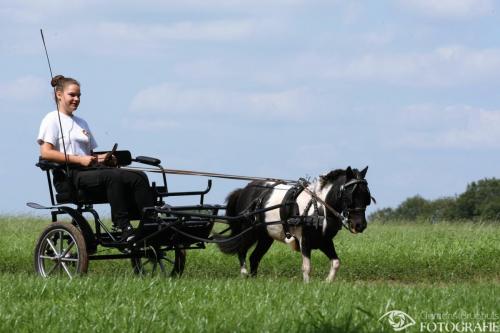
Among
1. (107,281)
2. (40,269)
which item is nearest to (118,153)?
(40,269)

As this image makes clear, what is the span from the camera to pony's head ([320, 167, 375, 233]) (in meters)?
11.7

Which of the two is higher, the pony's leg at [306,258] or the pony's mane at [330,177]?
the pony's mane at [330,177]

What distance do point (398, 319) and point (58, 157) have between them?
5.04m

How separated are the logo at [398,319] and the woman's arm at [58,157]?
467 centimetres

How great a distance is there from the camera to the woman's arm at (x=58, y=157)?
11297 mm

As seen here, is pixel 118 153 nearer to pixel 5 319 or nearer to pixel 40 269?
pixel 40 269

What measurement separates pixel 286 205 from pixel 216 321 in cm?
493

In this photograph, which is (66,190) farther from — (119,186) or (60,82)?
(60,82)

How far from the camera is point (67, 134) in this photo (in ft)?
37.8

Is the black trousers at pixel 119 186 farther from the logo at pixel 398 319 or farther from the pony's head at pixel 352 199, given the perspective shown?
the logo at pixel 398 319

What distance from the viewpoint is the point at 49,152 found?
445 inches

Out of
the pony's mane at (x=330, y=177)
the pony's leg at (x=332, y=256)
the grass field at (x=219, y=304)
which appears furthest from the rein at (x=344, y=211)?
the grass field at (x=219, y=304)

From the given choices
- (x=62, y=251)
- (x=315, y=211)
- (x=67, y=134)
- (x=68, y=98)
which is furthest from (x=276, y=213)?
(x=68, y=98)

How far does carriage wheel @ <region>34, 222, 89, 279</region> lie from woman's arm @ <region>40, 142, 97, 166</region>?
2.50 ft
